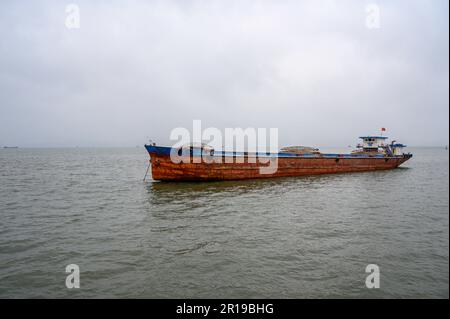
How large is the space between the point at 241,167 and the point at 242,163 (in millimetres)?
405

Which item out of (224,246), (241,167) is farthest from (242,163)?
(224,246)

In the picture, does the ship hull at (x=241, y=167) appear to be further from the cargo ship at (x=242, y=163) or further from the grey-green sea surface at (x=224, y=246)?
the grey-green sea surface at (x=224, y=246)

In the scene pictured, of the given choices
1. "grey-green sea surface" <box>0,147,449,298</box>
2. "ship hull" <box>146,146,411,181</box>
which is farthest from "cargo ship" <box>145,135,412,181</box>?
"grey-green sea surface" <box>0,147,449,298</box>

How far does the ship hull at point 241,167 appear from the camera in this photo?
21.5 meters

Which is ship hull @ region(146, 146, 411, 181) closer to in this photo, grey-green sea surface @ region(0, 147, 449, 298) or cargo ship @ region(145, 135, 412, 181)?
cargo ship @ region(145, 135, 412, 181)

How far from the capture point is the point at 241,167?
77.2 ft

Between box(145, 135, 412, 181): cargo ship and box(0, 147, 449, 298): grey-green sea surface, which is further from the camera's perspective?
box(145, 135, 412, 181): cargo ship

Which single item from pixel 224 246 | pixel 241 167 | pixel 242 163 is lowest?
pixel 224 246

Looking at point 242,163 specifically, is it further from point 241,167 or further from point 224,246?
point 224,246

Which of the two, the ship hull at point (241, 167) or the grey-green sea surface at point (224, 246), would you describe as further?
the ship hull at point (241, 167)

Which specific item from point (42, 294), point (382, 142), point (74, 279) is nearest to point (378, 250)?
point (74, 279)

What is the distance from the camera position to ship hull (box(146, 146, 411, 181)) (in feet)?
70.5

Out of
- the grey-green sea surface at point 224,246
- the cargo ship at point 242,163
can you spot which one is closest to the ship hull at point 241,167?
the cargo ship at point 242,163
